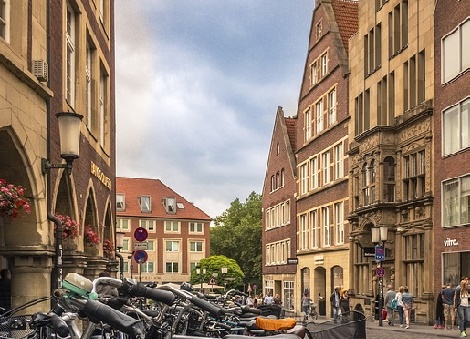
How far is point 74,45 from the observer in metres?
19.5

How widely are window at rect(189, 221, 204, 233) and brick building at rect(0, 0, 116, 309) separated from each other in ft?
275

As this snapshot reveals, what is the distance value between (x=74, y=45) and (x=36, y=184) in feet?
20.5

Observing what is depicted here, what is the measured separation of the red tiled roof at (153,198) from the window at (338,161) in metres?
57.4

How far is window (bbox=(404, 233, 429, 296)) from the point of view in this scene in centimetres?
3450

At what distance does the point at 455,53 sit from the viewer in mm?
31344

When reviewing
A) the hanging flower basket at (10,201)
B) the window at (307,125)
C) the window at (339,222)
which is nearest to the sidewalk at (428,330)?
the window at (339,222)

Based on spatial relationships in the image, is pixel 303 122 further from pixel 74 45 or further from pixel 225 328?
pixel 225 328

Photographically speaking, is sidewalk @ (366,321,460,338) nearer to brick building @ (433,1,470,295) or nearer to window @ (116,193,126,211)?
brick building @ (433,1,470,295)

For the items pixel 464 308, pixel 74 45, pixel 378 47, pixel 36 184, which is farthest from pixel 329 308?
pixel 36 184

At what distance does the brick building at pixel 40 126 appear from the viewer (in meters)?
13.1

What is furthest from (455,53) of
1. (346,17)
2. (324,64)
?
(346,17)

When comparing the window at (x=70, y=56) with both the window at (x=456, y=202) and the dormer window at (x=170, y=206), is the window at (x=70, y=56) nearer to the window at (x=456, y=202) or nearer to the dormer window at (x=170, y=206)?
the window at (x=456, y=202)

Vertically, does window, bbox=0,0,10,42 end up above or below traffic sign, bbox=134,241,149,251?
above

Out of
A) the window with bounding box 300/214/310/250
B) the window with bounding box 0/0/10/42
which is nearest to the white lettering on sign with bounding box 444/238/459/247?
the window with bounding box 0/0/10/42
